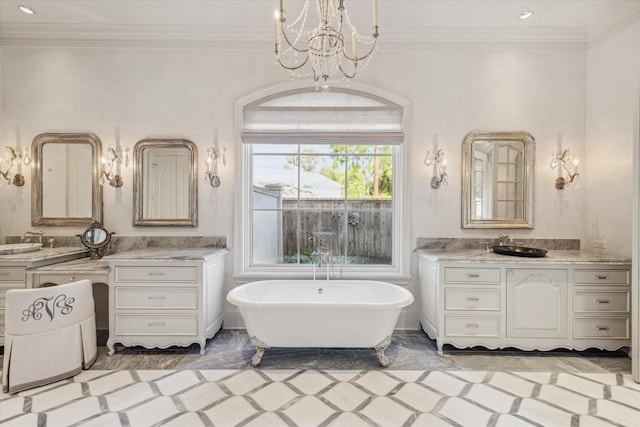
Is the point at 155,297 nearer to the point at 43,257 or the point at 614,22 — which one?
the point at 43,257

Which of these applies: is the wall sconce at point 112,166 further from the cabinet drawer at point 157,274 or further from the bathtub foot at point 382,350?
the bathtub foot at point 382,350

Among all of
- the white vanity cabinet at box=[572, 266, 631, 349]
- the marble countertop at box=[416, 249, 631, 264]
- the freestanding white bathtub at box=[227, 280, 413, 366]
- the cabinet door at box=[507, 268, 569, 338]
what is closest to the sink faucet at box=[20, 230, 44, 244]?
the freestanding white bathtub at box=[227, 280, 413, 366]

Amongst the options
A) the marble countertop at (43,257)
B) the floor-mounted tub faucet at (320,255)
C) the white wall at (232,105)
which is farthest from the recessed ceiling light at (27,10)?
the floor-mounted tub faucet at (320,255)

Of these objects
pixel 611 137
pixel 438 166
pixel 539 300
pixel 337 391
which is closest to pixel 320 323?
pixel 337 391

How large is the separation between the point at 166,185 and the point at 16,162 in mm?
1443

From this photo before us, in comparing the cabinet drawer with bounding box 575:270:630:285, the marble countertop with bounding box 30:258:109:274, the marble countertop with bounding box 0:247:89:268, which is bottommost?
the cabinet drawer with bounding box 575:270:630:285

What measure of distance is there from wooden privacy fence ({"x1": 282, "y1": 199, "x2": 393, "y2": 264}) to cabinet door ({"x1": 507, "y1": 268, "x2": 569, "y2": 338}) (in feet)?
3.81

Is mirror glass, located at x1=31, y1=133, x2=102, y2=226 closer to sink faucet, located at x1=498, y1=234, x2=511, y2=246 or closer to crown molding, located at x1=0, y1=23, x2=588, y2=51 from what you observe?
crown molding, located at x1=0, y1=23, x2=588, y2=51

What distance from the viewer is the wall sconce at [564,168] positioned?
308cm

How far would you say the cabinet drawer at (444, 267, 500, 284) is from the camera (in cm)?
259

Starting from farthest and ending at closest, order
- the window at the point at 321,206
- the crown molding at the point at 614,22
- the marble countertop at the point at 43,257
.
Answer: the window at the point at 321,206, the crown molding at the point at 614,22, the marble countertop at the point at 43,257

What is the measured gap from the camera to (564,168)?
3.10m

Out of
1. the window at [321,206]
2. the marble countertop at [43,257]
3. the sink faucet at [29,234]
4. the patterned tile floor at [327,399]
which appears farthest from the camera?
the window at [321,206]

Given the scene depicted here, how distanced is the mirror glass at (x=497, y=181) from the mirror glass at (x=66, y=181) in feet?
11.9
